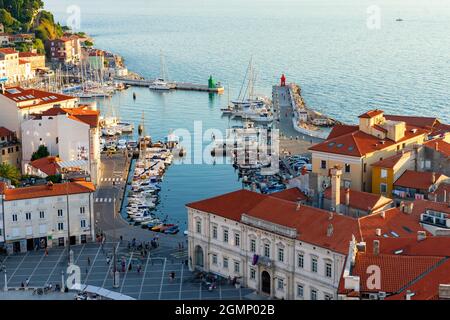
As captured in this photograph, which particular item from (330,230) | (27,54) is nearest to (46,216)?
(330,230)

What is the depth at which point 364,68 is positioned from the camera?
8794 cm

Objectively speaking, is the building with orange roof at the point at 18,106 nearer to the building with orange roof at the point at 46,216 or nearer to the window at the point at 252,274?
the building with orange roof at the point at 46,216

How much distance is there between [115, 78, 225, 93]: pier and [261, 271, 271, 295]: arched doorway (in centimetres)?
5004

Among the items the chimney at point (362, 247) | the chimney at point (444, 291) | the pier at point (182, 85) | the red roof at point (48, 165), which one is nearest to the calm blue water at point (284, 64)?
the pier at point (182, 85)

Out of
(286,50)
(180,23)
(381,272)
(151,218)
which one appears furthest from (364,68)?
(180,23)

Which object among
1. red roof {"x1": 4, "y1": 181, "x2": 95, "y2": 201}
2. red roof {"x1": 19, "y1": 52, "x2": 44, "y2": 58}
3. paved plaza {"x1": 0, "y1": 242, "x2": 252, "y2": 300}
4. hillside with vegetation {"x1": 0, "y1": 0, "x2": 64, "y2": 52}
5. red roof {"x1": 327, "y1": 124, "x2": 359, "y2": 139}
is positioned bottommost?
paved plaza {"x1": 0, "y1": 242, "x2": 252, "y2": 300}

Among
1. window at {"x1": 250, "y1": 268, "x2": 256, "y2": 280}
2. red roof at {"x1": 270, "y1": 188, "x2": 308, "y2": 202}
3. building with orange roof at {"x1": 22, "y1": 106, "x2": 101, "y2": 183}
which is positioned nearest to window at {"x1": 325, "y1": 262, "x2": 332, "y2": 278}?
window at {"x1": 250, "y1": 268, "x2": 256, "y2": 280}

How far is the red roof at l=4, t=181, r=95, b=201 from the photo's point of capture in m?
25.5

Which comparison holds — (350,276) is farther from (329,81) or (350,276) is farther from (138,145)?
(329,81)

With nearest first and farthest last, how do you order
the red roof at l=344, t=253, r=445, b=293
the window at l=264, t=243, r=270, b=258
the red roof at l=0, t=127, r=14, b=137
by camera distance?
the red roof at l=344, t=253, r=445, b=293 < the window at l=264, t=243, r=270, b=258 < the red roof at l=0, t=127, r=14, b=137

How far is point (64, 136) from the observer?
35.1 metres

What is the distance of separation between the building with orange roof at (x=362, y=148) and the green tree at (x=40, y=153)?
13.7m

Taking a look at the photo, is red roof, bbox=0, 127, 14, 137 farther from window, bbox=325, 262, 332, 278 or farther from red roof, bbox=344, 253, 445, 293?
red roof, bbox=344, 253, 445, 293

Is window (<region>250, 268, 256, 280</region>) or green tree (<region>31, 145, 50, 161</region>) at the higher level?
green tree (<region>31, 145, 50, 161</region>)
